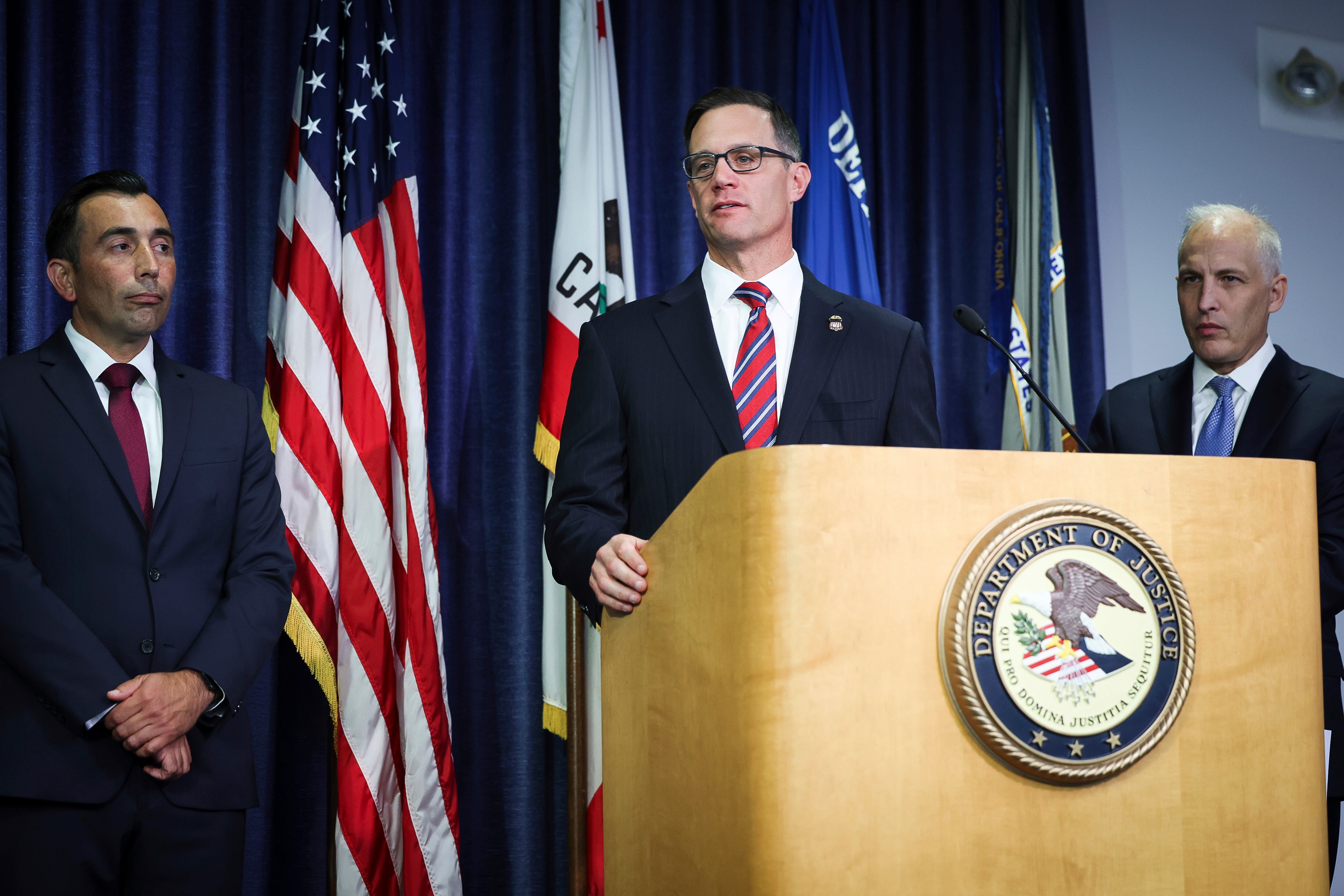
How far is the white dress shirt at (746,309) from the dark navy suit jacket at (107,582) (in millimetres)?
1050

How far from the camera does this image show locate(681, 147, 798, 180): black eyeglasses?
183 centimetres

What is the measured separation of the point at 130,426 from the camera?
212 centimetres

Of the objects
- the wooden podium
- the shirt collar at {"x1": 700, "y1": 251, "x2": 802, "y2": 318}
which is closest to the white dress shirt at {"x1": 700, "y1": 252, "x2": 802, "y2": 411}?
the shirt collar at {"x1": 700, "y1": 251, "x2": 802, "y2": 318}

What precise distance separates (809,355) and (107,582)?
1318 mm

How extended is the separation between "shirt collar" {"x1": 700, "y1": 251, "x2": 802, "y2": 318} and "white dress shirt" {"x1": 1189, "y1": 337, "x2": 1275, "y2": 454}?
109 centimetres

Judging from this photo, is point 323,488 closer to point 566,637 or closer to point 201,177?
point 566,637

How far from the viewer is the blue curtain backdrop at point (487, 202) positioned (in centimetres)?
282

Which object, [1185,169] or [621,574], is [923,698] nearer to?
[621,574]

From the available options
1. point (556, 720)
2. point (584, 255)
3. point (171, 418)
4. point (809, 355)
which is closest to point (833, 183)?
point (584, 255)

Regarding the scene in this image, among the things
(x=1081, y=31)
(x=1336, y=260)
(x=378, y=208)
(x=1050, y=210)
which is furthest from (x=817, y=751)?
(x=1336, y=260)

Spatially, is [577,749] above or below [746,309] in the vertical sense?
below

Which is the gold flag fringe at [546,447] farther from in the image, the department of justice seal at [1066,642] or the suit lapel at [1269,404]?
the department of justice seal at [1066,642]

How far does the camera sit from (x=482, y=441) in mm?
3180

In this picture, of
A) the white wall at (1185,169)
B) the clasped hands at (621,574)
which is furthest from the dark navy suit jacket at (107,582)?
the white wall at (1185,169)
